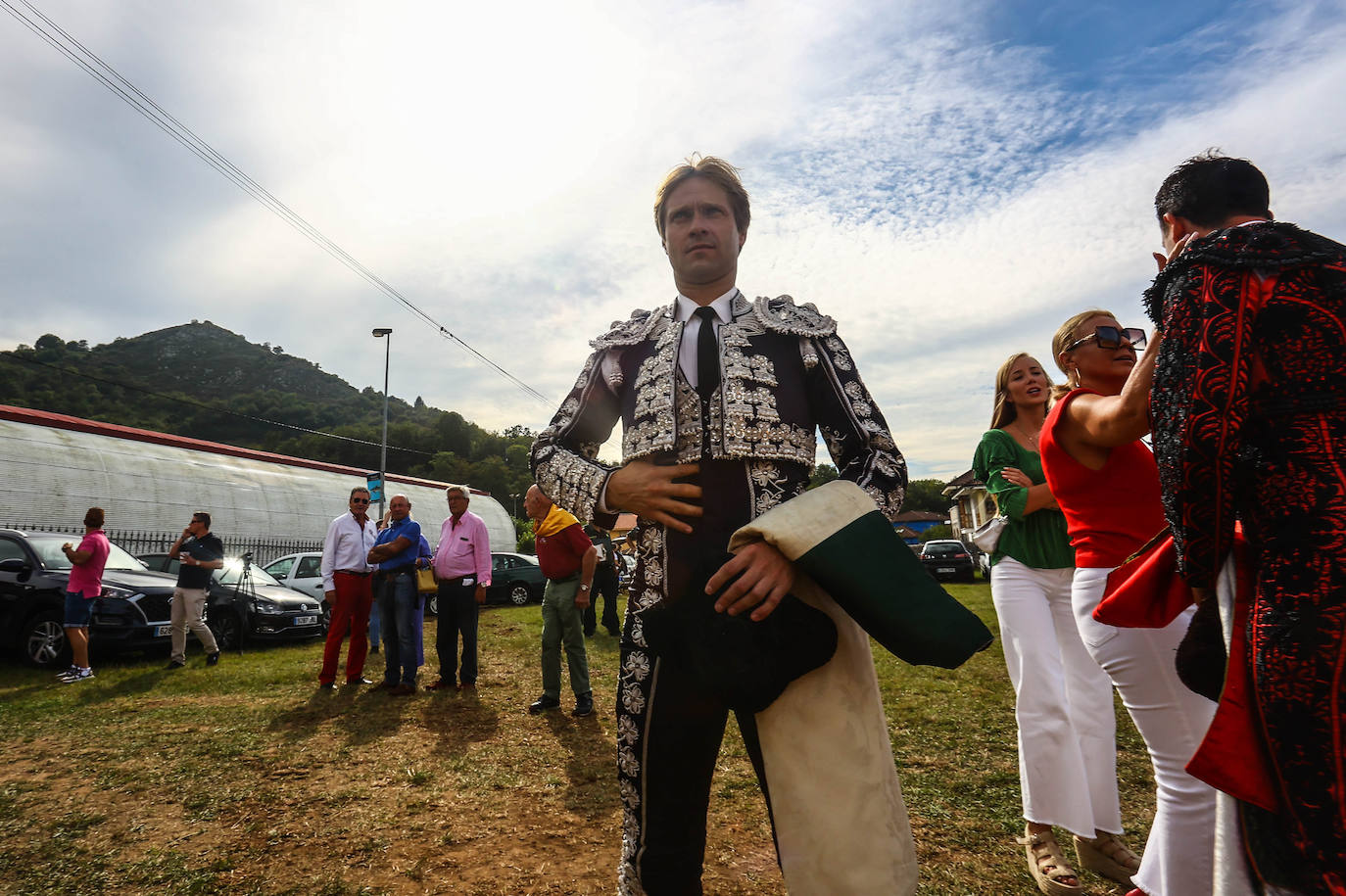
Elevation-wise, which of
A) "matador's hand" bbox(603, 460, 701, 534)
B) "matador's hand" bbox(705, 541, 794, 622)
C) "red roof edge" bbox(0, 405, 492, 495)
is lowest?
"matador's hand" bbox(705, 541, 794, 622)

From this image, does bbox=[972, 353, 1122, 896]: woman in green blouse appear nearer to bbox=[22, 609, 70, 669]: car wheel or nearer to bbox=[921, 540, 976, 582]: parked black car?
bbox=[22, 609, 70, 669]: car wheel

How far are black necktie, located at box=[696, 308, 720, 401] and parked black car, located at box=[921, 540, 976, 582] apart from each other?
25.9m

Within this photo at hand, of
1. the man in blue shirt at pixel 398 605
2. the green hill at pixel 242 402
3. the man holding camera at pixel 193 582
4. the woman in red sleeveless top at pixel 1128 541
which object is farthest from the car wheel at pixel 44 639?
the green hill at pixel 242 402

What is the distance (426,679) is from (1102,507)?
7992 mm

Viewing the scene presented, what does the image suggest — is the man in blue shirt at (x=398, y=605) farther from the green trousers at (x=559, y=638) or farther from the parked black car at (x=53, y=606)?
the parked black car at (x=53, y=606)

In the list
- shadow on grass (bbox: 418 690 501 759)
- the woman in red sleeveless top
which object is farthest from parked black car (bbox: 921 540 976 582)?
the woman in red sleeveless top

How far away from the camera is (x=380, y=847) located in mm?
3547

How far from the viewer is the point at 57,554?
9.70 m

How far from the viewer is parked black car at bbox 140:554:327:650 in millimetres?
11406

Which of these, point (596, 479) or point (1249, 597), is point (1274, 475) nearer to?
point (1249, 597)

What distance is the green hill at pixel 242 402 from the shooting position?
3581cm

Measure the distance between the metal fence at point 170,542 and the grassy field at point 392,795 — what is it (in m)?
13.0

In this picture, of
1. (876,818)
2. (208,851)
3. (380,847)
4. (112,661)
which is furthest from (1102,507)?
(112,661)

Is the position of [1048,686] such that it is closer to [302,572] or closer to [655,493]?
[655,493]
